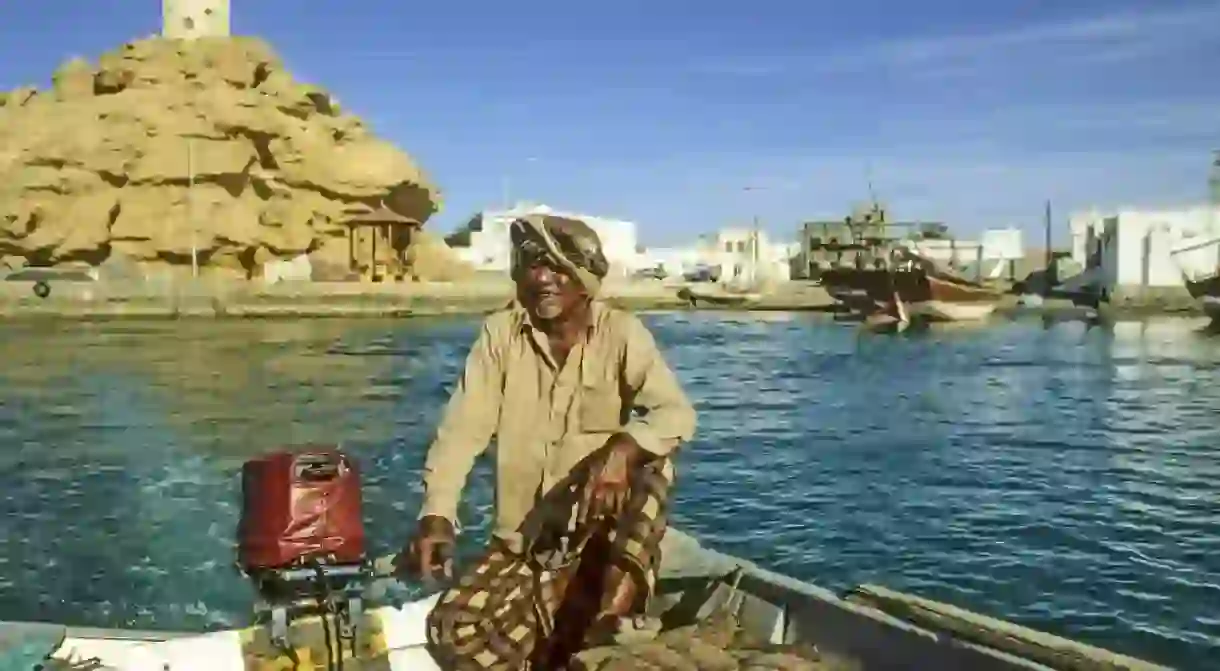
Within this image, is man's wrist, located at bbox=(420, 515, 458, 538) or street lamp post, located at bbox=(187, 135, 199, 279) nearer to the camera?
man's wrist, located at bbox=(420, 515, 458, 538)

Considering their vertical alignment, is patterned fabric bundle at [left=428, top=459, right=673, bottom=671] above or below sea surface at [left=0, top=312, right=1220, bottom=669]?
above

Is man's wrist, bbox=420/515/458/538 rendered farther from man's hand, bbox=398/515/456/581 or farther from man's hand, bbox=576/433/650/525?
man's hand, bbox=576/433/650/525

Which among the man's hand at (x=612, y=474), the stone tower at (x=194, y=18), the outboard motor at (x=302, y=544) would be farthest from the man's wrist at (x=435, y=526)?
the stone tower at (x=194, y=18)

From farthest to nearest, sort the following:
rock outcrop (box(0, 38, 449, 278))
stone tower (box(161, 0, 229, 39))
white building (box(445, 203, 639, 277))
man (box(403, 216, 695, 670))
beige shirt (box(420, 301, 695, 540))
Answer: white building (box(445, 203, 639, 277)) < stone tower (box(161, 0, 229, 39)) < rock outcrop (box(0, 38, 449, 278)) < beige shirt (box(420, 301, 695, 540)) < man (box(403, 216, 695, 670))

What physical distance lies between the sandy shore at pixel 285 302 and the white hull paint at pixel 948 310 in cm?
711

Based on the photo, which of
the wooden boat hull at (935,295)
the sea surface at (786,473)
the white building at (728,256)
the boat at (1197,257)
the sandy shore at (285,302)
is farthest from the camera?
the white building at (728,256)

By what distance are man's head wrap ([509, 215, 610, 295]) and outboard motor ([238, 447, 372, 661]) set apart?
93cm

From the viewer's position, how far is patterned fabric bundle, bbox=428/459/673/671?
3445 mm

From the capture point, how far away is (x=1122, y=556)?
12453mm

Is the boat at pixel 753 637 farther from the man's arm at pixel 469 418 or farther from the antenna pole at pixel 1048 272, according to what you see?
the antenna pole at pixel 1048 272

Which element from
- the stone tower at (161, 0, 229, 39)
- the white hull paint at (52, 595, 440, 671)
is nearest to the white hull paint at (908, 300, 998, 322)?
the stone tower at (161, 0, 229, 39)

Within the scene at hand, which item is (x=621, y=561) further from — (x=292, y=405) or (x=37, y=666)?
(x=292, y=405)

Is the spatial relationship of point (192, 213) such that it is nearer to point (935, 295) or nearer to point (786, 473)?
point (935, 295)

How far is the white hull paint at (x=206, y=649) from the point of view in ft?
12.0
